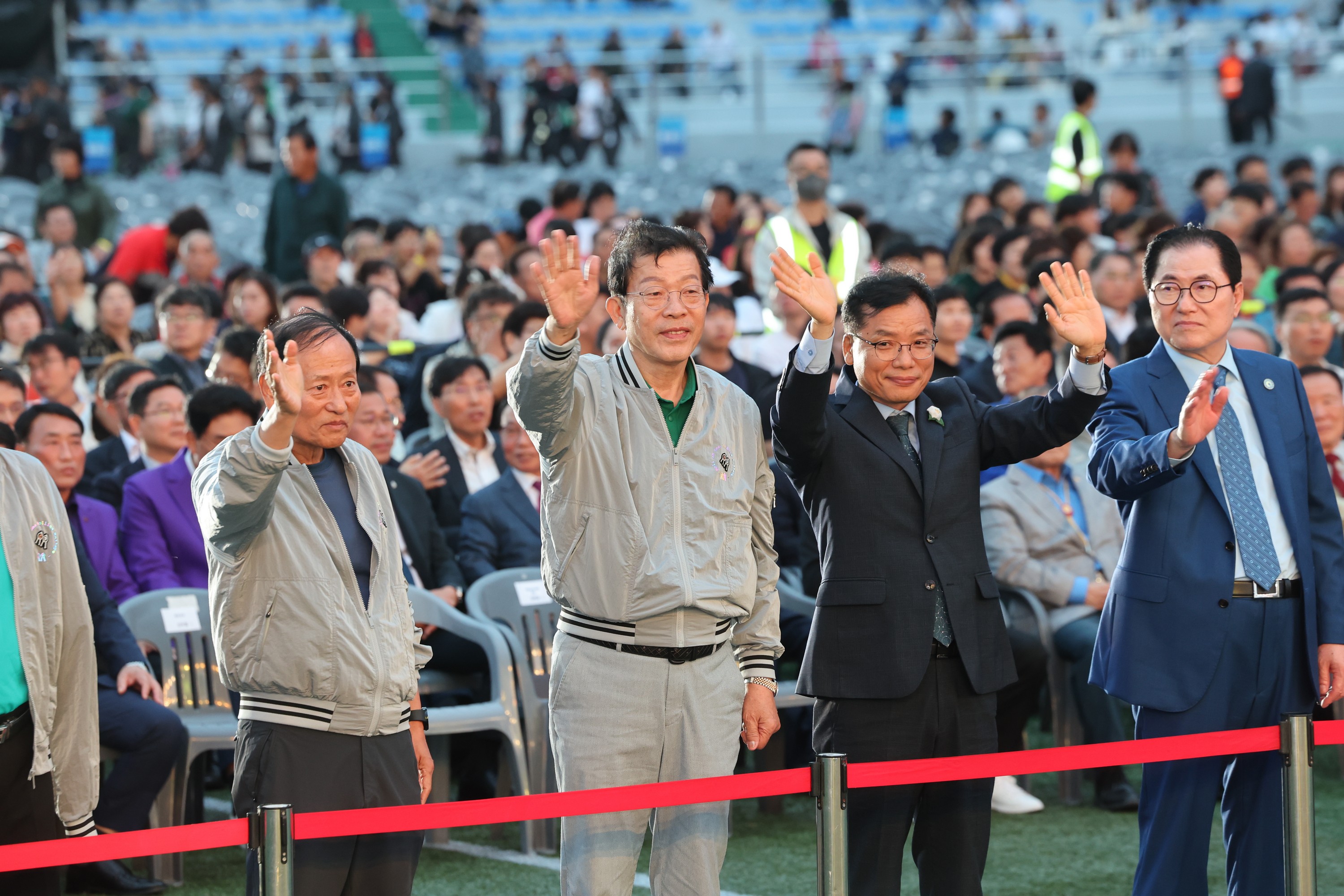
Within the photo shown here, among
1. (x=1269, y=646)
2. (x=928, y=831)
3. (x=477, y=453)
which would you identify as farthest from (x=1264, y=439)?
(x=477, y=453)

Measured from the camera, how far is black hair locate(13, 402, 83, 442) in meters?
5.23

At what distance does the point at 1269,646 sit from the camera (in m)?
3.88

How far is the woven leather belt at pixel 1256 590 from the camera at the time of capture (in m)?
3.88

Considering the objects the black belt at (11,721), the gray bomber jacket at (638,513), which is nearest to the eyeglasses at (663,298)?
the gray bomber jacket at (638,513)

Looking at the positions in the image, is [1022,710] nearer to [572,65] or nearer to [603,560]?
[603,560]

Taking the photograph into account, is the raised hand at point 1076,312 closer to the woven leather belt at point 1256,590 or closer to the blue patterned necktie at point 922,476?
the blue patterned necktie at point 922,476

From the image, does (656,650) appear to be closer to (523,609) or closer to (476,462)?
(523,609)

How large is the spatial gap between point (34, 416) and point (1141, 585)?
11.2 ft

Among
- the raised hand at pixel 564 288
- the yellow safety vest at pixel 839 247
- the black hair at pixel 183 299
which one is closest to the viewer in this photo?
the raised hand at pixel 564 288

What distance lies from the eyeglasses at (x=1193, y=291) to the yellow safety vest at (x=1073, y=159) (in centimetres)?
922

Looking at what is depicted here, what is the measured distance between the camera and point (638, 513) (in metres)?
3.42

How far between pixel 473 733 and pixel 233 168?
1462cm

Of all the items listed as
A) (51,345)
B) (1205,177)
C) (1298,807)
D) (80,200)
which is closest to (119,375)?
(51,345)

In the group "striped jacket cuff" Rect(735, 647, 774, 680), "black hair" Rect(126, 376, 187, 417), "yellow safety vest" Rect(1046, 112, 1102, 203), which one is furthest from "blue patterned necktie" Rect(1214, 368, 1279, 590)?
"yellow safety vest" Rect(1046, 112, 1102, 203)
